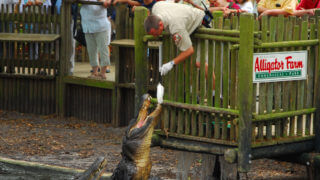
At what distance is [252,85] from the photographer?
7.94m

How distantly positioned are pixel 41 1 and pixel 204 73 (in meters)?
6.58

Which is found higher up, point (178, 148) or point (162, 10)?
point (162, 10)

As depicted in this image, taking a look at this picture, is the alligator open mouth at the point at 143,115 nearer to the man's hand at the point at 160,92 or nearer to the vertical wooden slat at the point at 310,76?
the man's hand at the point at 160,92

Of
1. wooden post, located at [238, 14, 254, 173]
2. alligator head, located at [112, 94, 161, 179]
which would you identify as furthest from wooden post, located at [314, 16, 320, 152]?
alligator head, located at [112, 94, 161, 179]

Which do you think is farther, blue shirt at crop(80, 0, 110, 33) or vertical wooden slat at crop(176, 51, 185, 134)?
blue shirt at crop(80, 0, 110, 33)

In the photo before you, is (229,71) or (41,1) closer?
(229,71)

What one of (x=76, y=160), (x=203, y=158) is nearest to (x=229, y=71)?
(x=203, y=158)

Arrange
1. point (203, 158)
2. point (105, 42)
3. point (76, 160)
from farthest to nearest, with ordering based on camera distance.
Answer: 1. point (105, 42)
2. point (76, 160)
3. point (203, 158)

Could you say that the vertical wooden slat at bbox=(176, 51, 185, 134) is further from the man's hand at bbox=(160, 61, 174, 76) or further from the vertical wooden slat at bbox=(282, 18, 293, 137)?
the vertical wooden slat at bbox=(282, 18, 293, 137)

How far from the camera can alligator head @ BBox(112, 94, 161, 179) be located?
325 inches

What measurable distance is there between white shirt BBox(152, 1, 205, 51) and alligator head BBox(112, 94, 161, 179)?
786 mm

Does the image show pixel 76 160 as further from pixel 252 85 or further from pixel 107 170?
pixel 252 85

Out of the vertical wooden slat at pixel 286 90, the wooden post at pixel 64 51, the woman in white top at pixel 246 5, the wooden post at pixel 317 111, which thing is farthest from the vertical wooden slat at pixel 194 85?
the wooden post at pixel 64 51

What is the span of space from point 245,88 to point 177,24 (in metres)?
1.12
